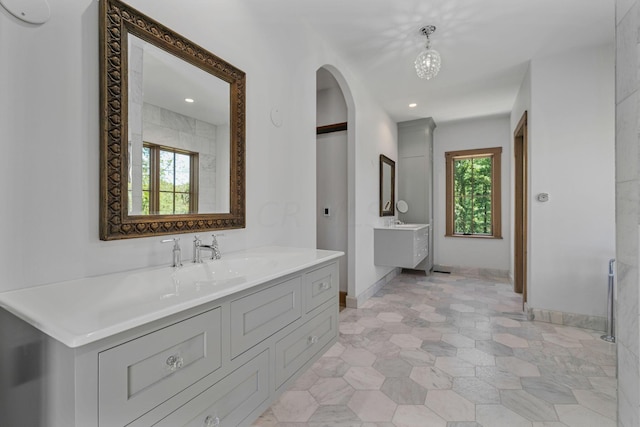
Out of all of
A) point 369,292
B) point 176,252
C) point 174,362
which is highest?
point 176,252

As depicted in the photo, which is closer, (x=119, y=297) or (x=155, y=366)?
(x=155, y=366)

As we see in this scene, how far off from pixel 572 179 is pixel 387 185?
2.16 m

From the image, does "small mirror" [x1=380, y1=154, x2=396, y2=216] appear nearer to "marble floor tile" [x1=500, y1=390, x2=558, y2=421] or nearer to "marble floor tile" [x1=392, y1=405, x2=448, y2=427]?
"marble floor tile" [x1=500, y1=390, x2=558, y2=421]

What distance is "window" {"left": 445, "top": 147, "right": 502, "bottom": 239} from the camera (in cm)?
486

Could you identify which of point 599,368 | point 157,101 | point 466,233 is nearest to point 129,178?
point 157,101

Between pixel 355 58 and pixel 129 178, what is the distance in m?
2.51

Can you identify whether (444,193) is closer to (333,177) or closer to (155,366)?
(333,177)

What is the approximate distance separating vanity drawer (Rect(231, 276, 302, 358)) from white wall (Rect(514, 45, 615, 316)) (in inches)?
106

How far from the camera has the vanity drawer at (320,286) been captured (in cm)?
170

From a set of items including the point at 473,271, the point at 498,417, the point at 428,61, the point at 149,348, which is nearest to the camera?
the point at 149,348

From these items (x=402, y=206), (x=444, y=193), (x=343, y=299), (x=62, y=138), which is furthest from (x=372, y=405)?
(x=444, y=193)

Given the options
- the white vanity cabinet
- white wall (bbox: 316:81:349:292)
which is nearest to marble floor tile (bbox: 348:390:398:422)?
white wall (bbox: 316:81:349:292)

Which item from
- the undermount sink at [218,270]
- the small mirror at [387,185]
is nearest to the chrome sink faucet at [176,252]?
the undermount sink at [218,270]

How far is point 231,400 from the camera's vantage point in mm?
1181
